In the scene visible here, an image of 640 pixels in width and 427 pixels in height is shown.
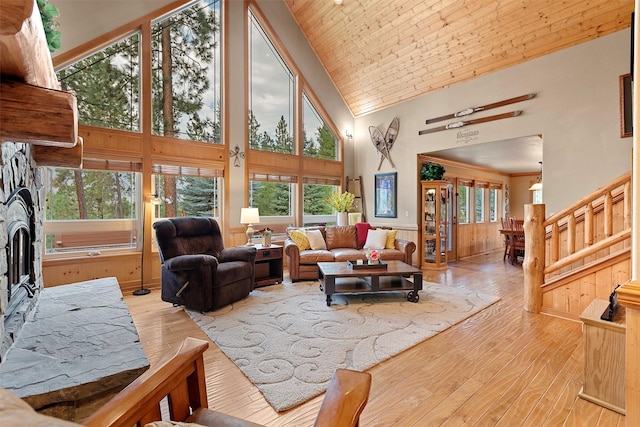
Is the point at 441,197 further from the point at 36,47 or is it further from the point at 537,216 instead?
the point at 36,47

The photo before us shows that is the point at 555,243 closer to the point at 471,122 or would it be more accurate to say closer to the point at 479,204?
the point at 471,122

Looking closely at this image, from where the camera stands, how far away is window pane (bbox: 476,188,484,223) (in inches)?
300

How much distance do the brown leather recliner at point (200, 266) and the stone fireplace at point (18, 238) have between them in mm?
1112

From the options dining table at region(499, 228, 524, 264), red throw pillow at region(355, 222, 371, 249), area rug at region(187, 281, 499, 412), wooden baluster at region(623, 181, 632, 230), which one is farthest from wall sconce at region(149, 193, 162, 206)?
dining table at region(499, 228, 524, 264)

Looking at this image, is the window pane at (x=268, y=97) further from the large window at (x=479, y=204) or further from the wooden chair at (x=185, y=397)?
the large window at (x=479, y=204)

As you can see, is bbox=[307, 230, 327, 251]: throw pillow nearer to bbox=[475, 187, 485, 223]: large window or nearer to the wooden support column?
the wooden support column

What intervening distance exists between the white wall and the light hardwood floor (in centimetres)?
201

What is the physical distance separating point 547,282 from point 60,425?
13.8 feet

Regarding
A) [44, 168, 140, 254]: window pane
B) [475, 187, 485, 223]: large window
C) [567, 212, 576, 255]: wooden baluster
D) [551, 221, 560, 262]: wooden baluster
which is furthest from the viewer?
[475, 187, 485, 223]: large window

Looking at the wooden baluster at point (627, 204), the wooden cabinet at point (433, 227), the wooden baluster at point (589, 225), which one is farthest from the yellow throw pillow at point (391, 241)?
the wooden baluster at point (627, 204)

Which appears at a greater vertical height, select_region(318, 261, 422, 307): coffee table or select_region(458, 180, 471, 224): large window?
select_region(458, 180, 471, 224): large window

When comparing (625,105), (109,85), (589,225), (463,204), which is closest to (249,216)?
(109,85)

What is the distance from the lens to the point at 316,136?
658 centimetres

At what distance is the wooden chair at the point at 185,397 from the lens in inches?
33.1
